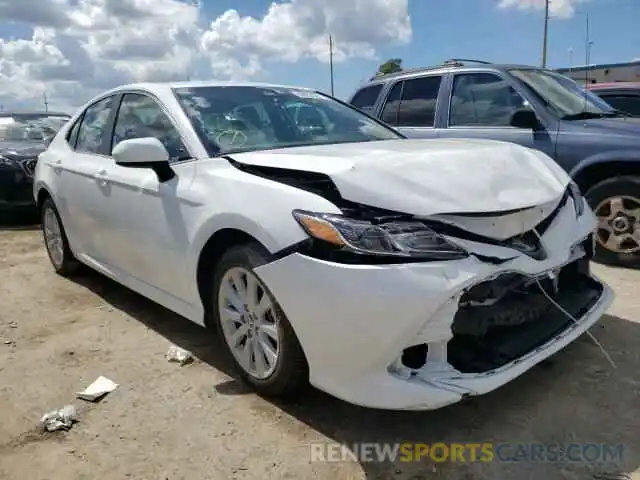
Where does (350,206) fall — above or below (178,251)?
above

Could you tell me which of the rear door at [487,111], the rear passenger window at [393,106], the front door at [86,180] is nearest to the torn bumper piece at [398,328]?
the front door at [86,180]

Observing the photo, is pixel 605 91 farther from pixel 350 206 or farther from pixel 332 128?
pixel 350 206

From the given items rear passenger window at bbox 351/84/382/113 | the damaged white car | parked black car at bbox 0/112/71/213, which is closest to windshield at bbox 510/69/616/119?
rear passenger window at bbox 351/84/382/113

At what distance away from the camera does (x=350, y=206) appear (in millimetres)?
2480

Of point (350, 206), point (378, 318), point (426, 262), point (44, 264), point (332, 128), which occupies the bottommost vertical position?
point (44, 264)

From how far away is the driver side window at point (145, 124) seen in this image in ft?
11.1

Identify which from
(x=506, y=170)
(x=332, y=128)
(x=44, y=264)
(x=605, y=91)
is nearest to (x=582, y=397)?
(x=506, y=170)

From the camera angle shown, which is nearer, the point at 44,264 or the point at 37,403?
the point at 37,403

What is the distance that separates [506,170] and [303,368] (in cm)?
128

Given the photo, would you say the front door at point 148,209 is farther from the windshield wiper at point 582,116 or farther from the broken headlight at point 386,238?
the windshield wiper at point 582,116

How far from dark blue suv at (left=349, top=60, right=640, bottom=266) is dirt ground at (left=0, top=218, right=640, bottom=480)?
57.9 inches

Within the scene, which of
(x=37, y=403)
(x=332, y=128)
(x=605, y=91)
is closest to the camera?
(x=37, y=403)

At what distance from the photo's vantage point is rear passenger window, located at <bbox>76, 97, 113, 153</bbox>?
4398 millimetres

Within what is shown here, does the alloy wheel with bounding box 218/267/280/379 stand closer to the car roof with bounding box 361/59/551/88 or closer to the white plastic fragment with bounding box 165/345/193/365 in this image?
the white plastic fragment with bounding box 165/345/193/365
